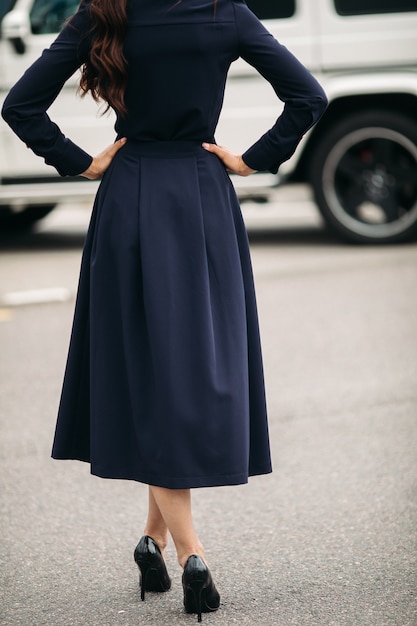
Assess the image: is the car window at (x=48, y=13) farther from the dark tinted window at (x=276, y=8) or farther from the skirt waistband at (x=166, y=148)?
the skirt waistband at (x=166, y=148)

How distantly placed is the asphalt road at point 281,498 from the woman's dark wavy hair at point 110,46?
4.68 ft

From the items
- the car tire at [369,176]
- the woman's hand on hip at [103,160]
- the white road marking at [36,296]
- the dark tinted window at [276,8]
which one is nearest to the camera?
the woman's hand on hip at [103,160]

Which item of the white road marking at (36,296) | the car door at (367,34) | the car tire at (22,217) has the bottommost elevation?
the car tire at (22,217)

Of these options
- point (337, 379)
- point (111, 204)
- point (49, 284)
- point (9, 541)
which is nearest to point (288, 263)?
point (49, 284)

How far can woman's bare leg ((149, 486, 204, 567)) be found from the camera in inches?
120

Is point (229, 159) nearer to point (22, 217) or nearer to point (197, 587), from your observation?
point (197, 587)

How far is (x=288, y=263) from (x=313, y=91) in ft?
17.5

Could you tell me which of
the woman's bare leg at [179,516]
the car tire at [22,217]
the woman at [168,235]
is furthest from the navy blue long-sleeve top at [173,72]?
the car tire at [22,217]

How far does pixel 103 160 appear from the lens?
10.0 ft

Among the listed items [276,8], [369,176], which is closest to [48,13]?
[276,8]

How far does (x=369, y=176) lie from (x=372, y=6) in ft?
4.07

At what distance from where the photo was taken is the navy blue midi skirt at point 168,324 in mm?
2916

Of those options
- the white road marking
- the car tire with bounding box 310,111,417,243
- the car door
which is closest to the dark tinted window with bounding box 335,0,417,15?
the car door

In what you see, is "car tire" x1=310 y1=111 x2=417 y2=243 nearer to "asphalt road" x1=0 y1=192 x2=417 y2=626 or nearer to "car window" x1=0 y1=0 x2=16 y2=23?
"asphalt road" x1=0 y1=192 x2=417 y2=626
